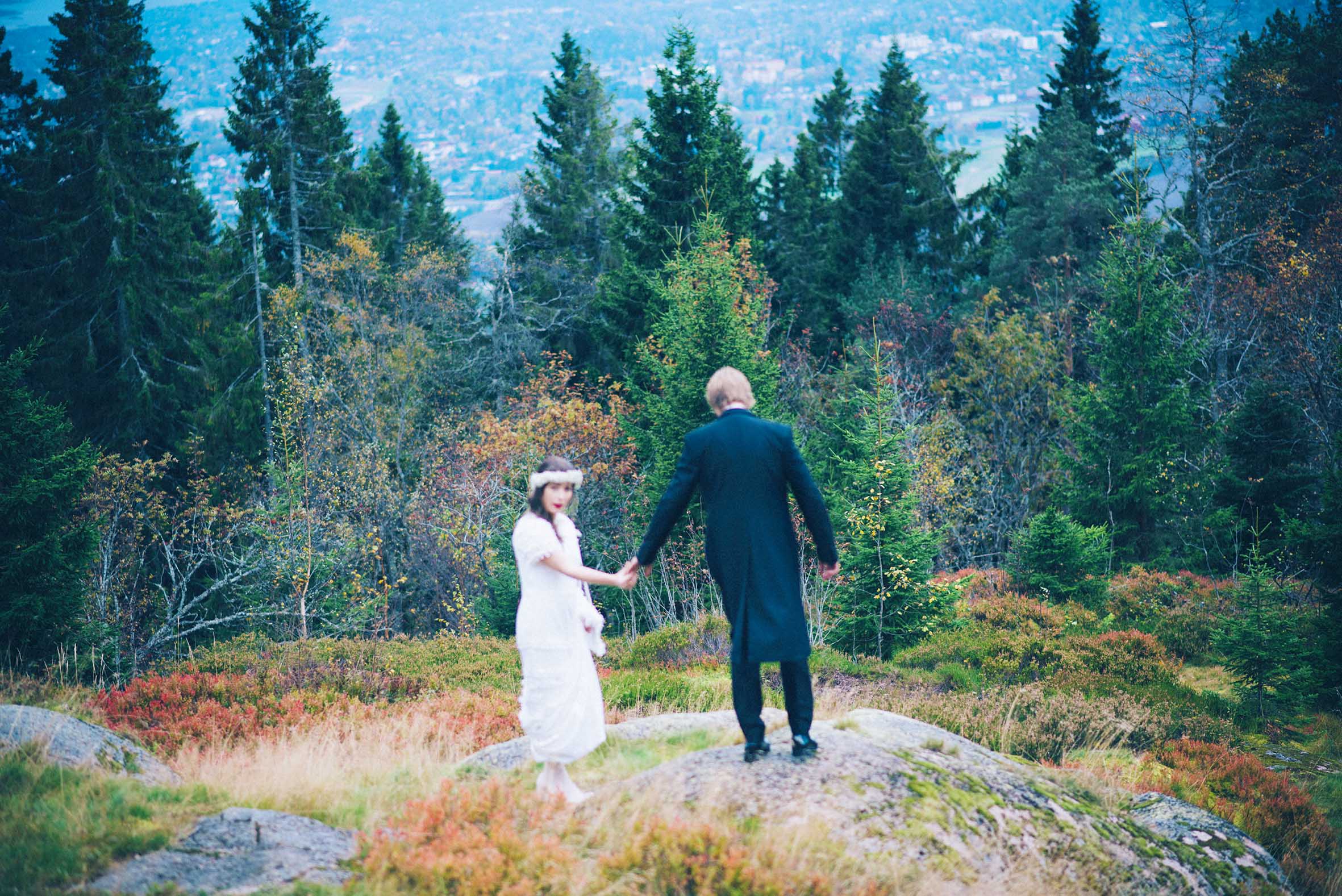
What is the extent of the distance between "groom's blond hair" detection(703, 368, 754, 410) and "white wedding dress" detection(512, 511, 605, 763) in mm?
1126

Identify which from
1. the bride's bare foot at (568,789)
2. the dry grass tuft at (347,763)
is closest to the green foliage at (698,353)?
the dry grass tuft at (347,763)

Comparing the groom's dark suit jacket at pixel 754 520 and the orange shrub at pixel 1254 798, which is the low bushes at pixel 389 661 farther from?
the orange shrub at pixel 1254 798

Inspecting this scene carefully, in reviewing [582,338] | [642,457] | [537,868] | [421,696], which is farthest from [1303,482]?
[582,338]

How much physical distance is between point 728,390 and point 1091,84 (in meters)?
37.9

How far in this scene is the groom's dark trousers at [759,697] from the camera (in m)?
4.91

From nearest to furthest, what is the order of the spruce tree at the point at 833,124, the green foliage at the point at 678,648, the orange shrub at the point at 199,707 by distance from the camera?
the orange shrub at the point at 199,707 < the green foliage at the point at 678,648 < the spruce tree at the point at 833,124

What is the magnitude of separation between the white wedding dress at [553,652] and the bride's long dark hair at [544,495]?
2 centimetres

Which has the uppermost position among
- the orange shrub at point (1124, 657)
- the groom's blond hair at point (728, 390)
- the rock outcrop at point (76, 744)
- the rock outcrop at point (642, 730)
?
the groom's blond hair at point (728, 390)

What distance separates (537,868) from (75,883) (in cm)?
212

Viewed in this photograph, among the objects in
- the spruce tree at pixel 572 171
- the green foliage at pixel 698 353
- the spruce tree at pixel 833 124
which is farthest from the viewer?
the spruce tree at pixel 833 124

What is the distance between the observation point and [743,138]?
3456cm

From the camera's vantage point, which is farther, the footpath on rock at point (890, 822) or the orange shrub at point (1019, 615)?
the orange shrub at point (1019, 615)

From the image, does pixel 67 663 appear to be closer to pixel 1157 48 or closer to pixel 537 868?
pixel 537 868

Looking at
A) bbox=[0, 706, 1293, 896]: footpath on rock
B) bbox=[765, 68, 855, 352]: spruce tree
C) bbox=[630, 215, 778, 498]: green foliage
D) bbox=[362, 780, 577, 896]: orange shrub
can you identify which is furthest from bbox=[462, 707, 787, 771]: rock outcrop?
bbox=[765, 68, 855, 352]: spruce tree
